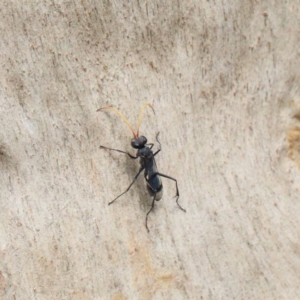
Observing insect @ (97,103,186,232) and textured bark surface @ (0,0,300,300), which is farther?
insect @ (97,103,186,232)

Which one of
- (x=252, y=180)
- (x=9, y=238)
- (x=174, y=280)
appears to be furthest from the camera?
(x=252, y=180)

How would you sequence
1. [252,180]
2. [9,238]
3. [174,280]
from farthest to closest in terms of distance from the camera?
[252,180]
[174,280]
[9,238]

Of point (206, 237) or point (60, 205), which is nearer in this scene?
point (60, 205)

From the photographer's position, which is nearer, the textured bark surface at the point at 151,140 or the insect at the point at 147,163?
the textured bark surface at the point at 151,140

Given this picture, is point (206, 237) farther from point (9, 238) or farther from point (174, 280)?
point (9, 238)

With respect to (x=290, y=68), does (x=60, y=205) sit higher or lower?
lower

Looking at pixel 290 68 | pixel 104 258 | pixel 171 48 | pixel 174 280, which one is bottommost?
pixel 174 280

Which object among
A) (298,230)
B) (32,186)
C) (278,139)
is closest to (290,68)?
(278,139)

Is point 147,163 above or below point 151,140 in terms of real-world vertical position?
below
